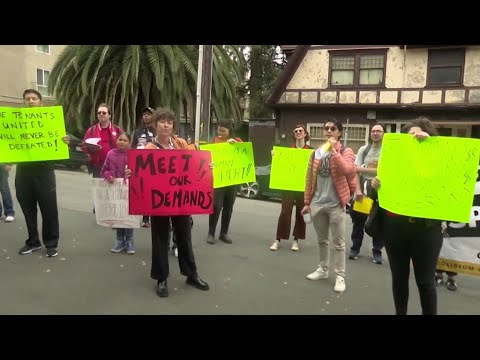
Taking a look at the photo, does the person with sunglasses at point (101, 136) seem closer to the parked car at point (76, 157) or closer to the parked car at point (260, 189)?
the parked car at point (260, 189)

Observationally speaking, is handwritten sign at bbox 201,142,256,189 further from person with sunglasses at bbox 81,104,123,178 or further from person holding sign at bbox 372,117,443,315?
person holding sign at bbox 372,117,443,315

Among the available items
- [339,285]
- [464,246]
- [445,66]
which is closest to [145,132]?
[339,285]

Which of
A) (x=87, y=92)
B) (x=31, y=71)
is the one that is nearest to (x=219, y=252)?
(x=87, y=92)

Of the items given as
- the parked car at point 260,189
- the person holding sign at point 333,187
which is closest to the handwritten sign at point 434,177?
the person holding sign at point 333,187

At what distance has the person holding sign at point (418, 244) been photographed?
2.99 meters

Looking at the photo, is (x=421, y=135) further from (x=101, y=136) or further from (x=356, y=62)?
(x=356, y=62)

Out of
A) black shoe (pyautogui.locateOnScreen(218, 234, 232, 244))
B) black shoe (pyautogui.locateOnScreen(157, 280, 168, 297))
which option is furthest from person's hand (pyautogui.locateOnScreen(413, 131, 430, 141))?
black shoe (pyautogui.locateOnScreen(218, 234, 232, 244))

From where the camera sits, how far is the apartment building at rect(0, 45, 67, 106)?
28203mm

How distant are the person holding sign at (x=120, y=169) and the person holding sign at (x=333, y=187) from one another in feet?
7.83

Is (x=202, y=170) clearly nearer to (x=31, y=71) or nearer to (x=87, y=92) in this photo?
(x=87, y=92)

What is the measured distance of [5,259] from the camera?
16.1ft

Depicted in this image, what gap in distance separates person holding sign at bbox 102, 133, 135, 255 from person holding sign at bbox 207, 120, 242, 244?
4.03 ft

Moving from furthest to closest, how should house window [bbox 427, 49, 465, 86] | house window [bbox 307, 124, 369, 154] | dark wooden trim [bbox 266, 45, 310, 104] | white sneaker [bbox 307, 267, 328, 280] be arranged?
dark wooden trim [bbox 266, 45, 310, 104]
house window [bbox 307, 124, 369, 154]
house window [bbox 427, 49, 465, 86]
white sneaker [bbox 307, 267, 328, 280]

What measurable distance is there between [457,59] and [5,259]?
58.1 feet
